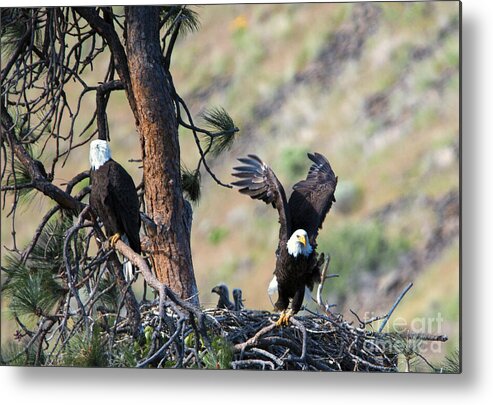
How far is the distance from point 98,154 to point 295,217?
0.82 meters

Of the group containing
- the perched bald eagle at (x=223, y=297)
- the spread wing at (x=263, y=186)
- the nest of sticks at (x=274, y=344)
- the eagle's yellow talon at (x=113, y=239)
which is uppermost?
the spread wing at (x=263, y=186)

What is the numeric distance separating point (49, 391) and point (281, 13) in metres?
1.74

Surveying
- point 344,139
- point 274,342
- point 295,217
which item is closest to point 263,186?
point 295,217

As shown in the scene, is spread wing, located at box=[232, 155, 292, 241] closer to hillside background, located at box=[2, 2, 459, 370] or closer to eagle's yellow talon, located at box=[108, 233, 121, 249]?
hillside background, located at box=[2, 2, 459, 370]

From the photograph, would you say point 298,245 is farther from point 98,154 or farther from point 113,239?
point 98,154

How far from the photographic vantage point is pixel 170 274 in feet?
14.1

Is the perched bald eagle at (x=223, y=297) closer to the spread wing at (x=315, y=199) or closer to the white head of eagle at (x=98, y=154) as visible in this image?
the spread wing at (x=315, y=199)

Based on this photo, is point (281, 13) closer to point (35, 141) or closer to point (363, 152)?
point (363, 152)

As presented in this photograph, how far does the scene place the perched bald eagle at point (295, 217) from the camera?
4.17 meters

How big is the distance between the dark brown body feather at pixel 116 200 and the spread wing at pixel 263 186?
0.42 meters

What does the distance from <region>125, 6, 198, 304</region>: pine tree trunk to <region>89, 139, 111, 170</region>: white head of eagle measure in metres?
0.18

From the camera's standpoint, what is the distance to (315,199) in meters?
4.28

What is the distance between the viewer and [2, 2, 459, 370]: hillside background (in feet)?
12.9

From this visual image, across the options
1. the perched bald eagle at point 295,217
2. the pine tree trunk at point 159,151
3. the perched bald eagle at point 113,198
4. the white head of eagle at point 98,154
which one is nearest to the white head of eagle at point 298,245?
the perched bald eagle at point 295,217
